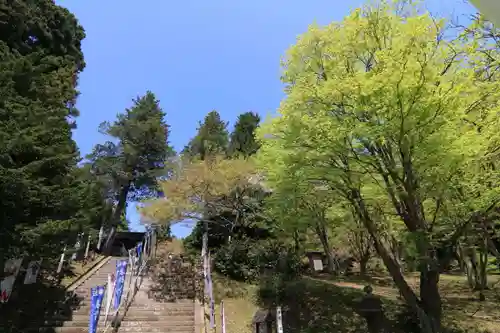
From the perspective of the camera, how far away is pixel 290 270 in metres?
16.2

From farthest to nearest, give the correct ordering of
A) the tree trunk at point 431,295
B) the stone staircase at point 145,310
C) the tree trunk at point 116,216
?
the tree trunk at point 116,216
the stone staircase at point 145,310
the tree trunk at point 431,295

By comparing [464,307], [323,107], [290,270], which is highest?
[323,107]

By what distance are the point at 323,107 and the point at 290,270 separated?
9127 millimetres

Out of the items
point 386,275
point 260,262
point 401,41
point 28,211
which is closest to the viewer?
point 401,41

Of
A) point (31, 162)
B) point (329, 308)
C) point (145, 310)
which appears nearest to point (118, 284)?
point (145, 310)

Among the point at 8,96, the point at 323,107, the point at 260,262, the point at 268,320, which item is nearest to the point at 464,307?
the point at 260,262

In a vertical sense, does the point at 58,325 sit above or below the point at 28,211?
below

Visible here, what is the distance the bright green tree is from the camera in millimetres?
8562

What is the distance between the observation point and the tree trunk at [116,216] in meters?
28.7

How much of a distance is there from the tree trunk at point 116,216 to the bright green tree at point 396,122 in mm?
21780

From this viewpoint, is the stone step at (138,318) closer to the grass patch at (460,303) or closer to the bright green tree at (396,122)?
the bright green tree at (396,122)

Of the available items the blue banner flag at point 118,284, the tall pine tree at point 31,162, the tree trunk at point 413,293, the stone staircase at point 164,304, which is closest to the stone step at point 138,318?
the stone staircase at point 164,304

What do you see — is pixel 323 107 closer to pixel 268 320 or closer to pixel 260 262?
pixel 268 320

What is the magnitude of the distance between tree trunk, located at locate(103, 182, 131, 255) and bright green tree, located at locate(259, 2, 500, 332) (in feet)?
71.5
